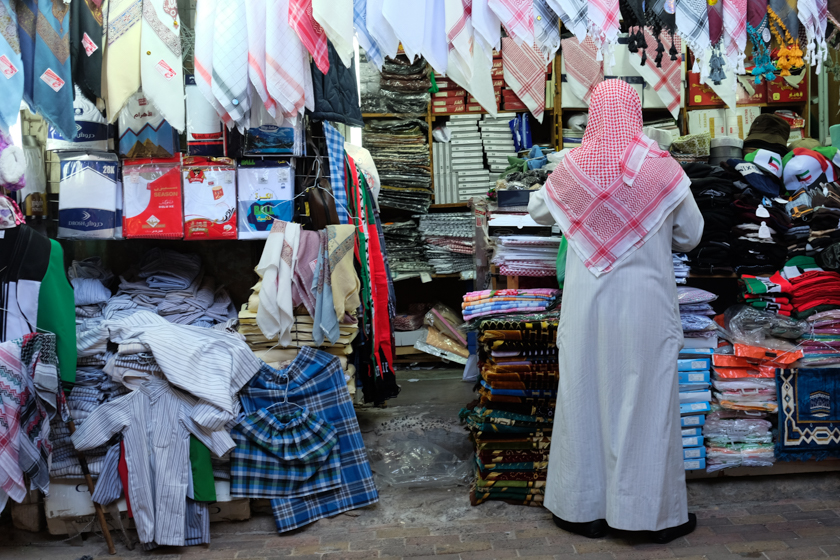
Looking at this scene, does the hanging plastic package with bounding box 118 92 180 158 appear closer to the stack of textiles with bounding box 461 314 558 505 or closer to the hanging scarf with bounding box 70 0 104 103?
the hanging scarf with bounding box 70 0 104 103

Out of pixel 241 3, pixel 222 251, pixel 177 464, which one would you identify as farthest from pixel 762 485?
pixel 241 3

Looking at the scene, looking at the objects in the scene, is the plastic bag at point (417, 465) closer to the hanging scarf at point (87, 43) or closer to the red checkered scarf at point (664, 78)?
the hanging scarf at point (87, 43)

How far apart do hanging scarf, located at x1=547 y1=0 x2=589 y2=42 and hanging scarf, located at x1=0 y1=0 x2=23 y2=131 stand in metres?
1.98

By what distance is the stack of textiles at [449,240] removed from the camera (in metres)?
5.84

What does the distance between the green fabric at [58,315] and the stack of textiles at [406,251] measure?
130 inches

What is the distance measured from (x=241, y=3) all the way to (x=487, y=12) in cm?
109

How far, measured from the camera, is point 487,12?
2.45 metres

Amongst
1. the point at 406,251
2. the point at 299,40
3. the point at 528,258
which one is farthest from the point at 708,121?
the point at 299,40

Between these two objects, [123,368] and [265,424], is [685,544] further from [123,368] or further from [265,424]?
[123,368]

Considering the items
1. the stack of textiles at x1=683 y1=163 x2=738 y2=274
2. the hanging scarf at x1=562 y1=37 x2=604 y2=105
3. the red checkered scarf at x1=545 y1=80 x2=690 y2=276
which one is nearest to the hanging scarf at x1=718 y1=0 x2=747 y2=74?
the red checkered scarf at x1=545 y1=80 x2=690 y2=276

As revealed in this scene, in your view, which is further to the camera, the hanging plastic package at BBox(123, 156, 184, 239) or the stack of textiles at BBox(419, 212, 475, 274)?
the stack of textiles at BBox(419, 212, 475, 274)

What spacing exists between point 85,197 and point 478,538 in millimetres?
2331

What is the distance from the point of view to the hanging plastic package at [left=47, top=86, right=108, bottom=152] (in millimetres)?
3202

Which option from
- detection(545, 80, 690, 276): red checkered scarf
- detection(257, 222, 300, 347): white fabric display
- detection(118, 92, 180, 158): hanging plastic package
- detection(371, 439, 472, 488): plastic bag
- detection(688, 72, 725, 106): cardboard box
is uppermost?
detection(688, 72, 725, 106): cardboard box
